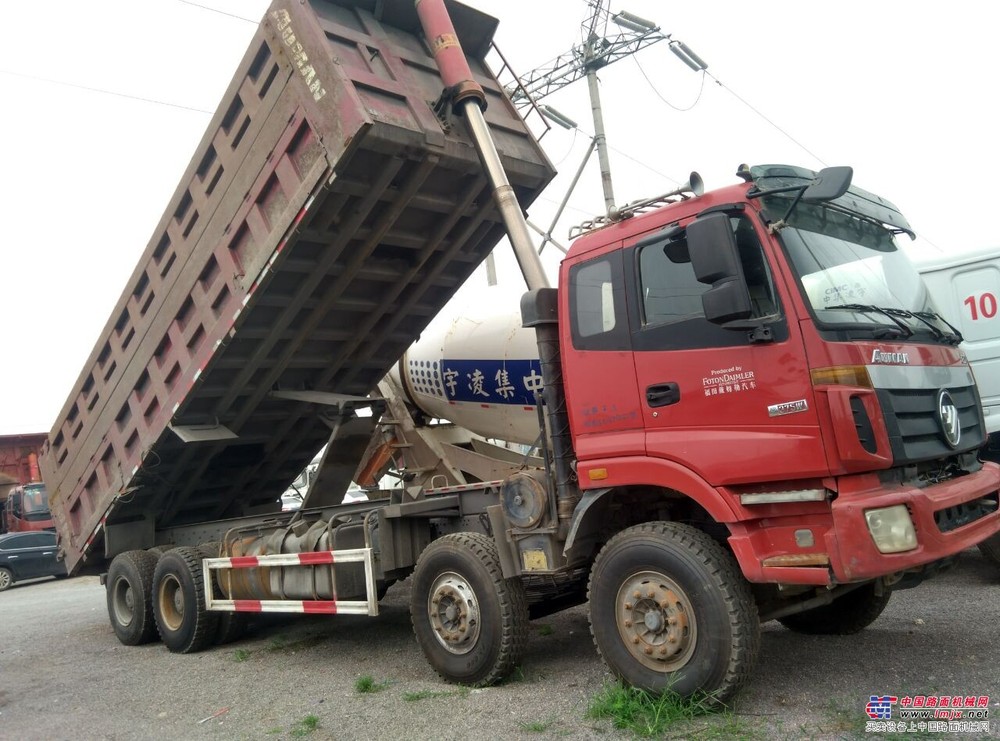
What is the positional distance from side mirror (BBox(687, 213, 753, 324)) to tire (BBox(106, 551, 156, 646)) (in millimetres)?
6149

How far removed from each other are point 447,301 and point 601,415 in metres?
3.19

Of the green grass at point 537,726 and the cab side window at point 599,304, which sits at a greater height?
the cab side window at point 599,304

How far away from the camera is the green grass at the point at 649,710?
12.4 feet

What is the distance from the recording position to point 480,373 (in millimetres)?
8133

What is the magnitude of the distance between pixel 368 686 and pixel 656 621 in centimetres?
216

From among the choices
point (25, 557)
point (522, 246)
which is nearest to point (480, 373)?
point (522, 246)

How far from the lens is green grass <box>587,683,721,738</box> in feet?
12.4

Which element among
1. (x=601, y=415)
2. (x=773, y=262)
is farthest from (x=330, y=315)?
(x=773, y=262)

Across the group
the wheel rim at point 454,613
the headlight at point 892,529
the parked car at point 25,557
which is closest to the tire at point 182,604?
the wheel rim at point 454,613

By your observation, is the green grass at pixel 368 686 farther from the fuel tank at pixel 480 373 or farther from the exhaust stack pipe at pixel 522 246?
the fuel tank at pixel 480 373

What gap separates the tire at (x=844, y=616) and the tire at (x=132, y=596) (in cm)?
568

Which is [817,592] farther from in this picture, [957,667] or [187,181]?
[187,181]

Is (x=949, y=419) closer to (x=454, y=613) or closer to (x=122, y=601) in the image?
(x=454, y=613)

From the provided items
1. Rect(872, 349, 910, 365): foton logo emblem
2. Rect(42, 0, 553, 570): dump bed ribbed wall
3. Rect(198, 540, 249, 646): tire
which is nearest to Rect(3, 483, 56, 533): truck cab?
Rect(42, 0, 553, 570): dump bed ribbed wall
